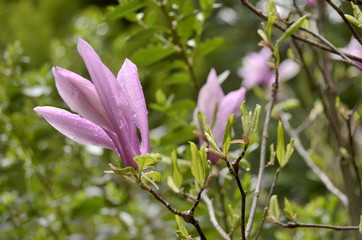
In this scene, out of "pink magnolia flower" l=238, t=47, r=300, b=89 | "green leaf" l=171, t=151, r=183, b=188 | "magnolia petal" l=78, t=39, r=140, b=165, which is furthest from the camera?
"pink magnolia flower" l=238, t=47, r=300, b=89

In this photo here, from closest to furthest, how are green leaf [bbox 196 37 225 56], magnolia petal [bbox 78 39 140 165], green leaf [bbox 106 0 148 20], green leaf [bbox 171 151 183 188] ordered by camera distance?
magnolia petal [bbox 78 39 140 165]
green leaf [bbox 171 151 183 188]
green leaf [bbox 106 0 148 20]
green leaf [bbox 196 37 225 56]

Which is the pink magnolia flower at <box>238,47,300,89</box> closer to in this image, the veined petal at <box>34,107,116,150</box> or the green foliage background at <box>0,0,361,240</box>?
the green foliage background at <box>0,0,361,240</box>

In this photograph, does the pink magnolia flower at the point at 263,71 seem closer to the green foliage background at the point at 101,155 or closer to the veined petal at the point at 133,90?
the green foliage background at the point at 101,155

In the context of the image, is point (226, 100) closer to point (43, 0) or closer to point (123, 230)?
point (123, 230)

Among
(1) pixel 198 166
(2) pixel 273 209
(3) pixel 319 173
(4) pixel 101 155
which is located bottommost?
(4) pixel 101 155

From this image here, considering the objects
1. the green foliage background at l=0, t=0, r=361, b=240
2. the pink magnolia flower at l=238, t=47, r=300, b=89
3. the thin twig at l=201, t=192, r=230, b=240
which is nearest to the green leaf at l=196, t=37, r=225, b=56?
the green foliage background at l=0, t=0, r=361, b=240

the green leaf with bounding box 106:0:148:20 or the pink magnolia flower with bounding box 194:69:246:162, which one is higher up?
the green leaf with bounding box 106:0:148:20

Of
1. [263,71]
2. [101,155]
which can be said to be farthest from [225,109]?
[263,71]

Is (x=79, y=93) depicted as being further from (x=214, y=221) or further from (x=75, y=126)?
(x=214, y=221)
